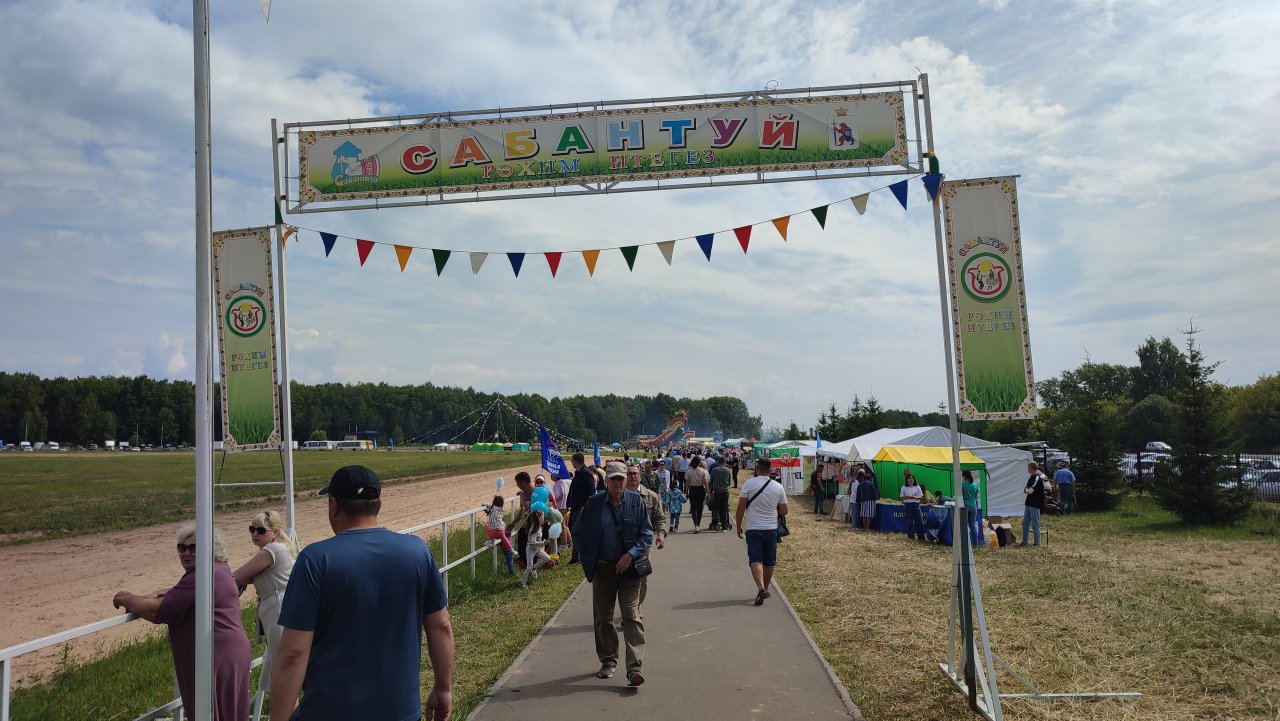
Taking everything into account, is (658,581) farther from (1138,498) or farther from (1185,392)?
(1138,498)

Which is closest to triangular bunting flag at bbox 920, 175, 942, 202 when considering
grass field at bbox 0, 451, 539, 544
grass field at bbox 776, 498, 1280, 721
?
grass field at bbox 776, 498, 1280, 721

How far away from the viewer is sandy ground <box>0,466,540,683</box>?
453 inches

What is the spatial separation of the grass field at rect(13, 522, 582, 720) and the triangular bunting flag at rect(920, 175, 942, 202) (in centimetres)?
537

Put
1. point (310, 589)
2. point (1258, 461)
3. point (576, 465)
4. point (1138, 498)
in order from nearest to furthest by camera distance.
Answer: point (310, 589)
point (576, 465)
point (1258, 461)
point (1138, 498)

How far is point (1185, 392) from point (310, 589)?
22283mm

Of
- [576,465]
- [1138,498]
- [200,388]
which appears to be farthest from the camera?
[1138,498]

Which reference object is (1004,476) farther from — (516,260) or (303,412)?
(303,412)

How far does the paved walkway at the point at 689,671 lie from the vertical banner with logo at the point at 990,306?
8.69 feet

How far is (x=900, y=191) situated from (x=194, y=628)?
682 centimetres

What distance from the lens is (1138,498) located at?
25.2 meters

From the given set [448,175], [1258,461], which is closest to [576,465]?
[448,175]

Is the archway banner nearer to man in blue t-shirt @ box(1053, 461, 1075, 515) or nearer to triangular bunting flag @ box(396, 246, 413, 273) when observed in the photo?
triangular bunting flag @ box(396, 246, 413, 273)

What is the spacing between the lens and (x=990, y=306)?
650 centimetres

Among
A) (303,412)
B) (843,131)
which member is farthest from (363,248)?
(303,412)
